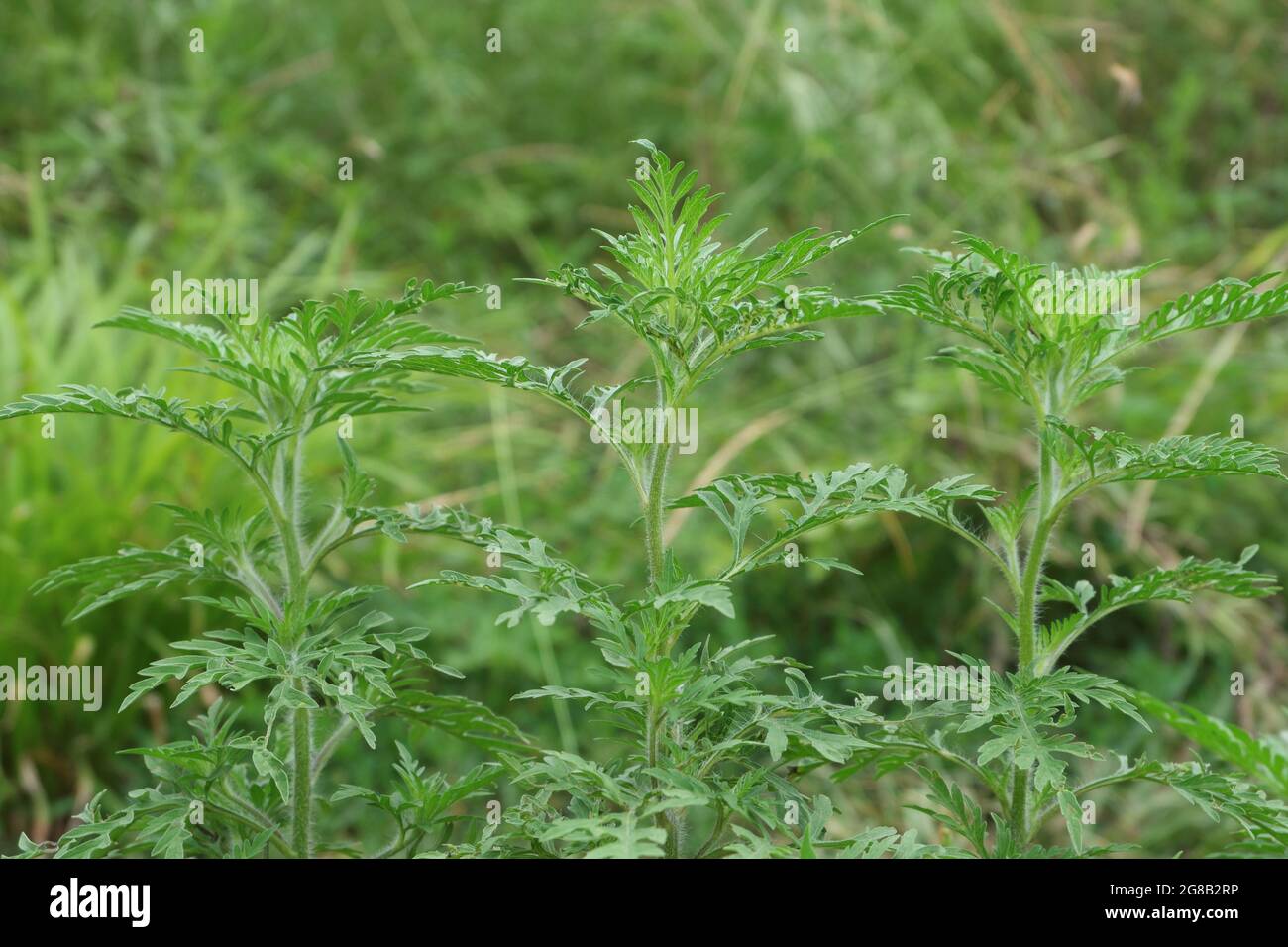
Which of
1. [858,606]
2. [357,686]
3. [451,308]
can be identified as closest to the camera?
[357,686]

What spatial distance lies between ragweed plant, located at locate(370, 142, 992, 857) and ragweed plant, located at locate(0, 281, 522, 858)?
0.10 m

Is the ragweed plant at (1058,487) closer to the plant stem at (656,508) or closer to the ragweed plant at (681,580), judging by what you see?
the ragweed plant at (681,580)

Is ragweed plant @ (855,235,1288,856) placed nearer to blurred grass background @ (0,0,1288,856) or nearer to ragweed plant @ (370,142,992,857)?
ragweed plant @ (370,142,992,857)

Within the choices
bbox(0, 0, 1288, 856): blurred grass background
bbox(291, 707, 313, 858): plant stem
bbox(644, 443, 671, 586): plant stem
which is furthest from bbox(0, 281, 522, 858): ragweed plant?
bbox(0, 0, 1288, 856): blurred grass background

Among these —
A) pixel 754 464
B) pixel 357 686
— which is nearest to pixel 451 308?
pixel 754 464

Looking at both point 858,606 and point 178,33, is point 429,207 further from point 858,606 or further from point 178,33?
point 858,606

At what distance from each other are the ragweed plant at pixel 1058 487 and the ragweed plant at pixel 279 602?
0.60 m

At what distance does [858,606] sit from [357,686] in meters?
2.25

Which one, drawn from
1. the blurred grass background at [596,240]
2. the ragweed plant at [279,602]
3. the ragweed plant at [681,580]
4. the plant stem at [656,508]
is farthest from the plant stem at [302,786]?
the blurred grass background at [596,240]

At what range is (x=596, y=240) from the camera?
17.0 feet

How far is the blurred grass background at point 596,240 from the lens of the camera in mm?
3383

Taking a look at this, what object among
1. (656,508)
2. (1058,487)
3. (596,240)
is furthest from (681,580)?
(596,240)
